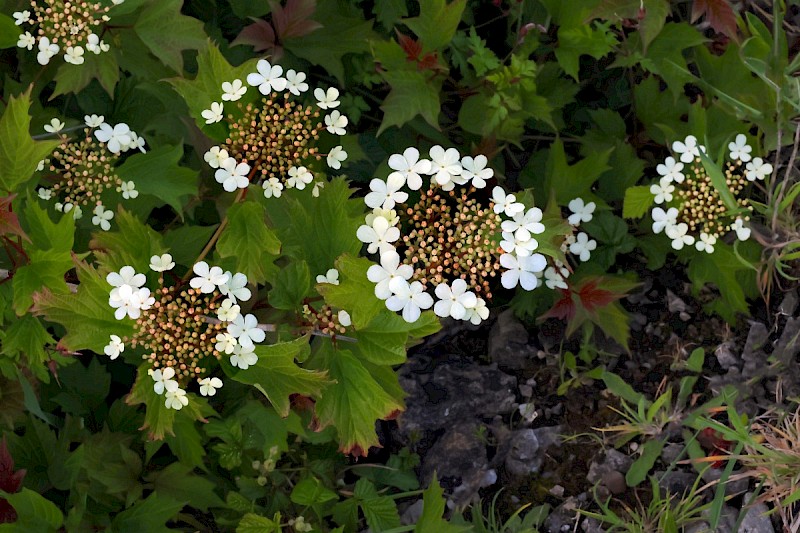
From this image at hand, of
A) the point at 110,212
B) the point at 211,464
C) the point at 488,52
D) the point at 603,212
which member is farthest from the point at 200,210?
the point at 603,212

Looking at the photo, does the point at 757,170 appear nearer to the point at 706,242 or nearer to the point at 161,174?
the point at 706,242

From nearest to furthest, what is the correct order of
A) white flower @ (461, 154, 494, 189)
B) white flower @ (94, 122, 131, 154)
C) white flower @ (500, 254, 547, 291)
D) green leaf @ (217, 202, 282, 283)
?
white flower @ (500, 254, 547, 291), white flower @ (461, 154, 494, 189), green leaf @ (217, 202, 282, 283), white flower @ (94, 122, 131, 154)

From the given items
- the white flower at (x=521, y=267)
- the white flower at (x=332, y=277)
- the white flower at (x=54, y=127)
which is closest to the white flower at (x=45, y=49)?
the white flower at (x=54, y=127)

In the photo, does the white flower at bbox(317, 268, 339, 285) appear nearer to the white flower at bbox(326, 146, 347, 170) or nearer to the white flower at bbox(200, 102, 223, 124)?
the white flower at bbox(326, 146, 347, 170)

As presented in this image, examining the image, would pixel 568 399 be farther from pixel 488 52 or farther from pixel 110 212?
pixel 110 212

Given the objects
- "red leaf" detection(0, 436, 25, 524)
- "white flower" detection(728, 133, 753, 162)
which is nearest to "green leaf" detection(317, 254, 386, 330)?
"red leaf" detection(0, 436, 25, 524)

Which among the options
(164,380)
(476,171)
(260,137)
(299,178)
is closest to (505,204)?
(476,171)

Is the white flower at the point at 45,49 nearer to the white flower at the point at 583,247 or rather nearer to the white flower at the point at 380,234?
the white flower at the point at 380,234
